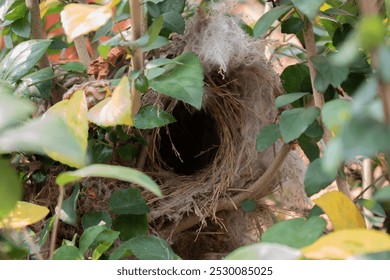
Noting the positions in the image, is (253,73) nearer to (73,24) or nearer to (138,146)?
(138,146)

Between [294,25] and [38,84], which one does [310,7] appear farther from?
[38,84]

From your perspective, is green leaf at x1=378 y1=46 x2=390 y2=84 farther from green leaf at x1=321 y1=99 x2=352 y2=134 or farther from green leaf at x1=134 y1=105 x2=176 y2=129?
green leaf at x1=134 y1=105 x2=176 y2=129

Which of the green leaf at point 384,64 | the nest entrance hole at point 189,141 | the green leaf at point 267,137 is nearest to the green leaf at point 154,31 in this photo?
the green leaf at point 267,137

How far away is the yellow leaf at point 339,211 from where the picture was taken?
609 millimetres

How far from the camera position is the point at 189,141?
1499 millimetres

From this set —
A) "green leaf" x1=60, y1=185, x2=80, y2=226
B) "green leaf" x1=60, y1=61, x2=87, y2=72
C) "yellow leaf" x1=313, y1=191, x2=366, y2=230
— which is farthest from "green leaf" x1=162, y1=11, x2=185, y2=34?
"yellow leaf" x1=313, y1=191, x2=366, y2=230

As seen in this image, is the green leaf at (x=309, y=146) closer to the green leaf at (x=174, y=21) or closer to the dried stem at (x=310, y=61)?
the dried stem at (x=310, y=61)

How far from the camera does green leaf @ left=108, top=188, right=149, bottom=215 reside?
910 mm

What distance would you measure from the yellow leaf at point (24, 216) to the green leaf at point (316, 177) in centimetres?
32

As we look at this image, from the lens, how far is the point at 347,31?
0.86 meters

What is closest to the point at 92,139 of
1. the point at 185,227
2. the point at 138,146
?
the point at 138,146

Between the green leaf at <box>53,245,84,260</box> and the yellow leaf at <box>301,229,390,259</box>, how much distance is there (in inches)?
13.8

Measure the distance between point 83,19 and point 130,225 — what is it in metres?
0.41

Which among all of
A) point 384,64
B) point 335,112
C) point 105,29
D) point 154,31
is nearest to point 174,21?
point 105,29
